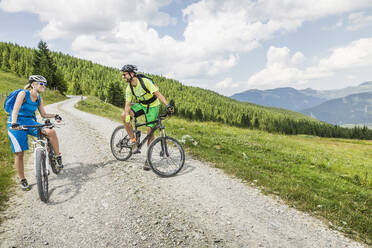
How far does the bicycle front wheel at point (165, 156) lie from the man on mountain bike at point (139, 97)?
2.12 ft

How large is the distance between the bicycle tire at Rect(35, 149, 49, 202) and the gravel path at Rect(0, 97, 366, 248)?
291mm

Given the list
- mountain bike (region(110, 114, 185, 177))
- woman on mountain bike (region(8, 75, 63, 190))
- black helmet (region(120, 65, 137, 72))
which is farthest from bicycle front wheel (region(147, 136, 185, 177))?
woman on mountain bike (region(8, 75, 63, 190))

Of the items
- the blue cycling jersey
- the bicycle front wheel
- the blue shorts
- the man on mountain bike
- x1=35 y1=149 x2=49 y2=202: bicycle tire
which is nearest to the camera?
x1=35 y1=149 x2=49 y2=202: bicycle tire

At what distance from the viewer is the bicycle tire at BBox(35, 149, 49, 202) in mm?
5230

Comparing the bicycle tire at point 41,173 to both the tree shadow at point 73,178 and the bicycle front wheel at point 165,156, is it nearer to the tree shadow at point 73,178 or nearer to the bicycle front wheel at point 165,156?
the tree shadow at point 73,178

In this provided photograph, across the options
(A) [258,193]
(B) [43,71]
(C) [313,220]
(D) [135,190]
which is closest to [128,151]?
(D) [135,190]

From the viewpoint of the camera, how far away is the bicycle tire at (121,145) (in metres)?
8.48

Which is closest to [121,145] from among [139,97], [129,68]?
[139,97]

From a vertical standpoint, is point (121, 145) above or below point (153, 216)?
above

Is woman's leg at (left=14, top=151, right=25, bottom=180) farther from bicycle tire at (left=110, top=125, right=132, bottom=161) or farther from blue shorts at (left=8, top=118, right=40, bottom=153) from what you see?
bicycle tire at (left=110, top=125, right=132, bottom=161)

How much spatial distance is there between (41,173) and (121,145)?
3.43 m

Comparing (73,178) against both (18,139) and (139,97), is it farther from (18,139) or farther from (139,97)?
(139,97)

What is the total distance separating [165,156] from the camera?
7379 mm

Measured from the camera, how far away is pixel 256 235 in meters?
4.36
